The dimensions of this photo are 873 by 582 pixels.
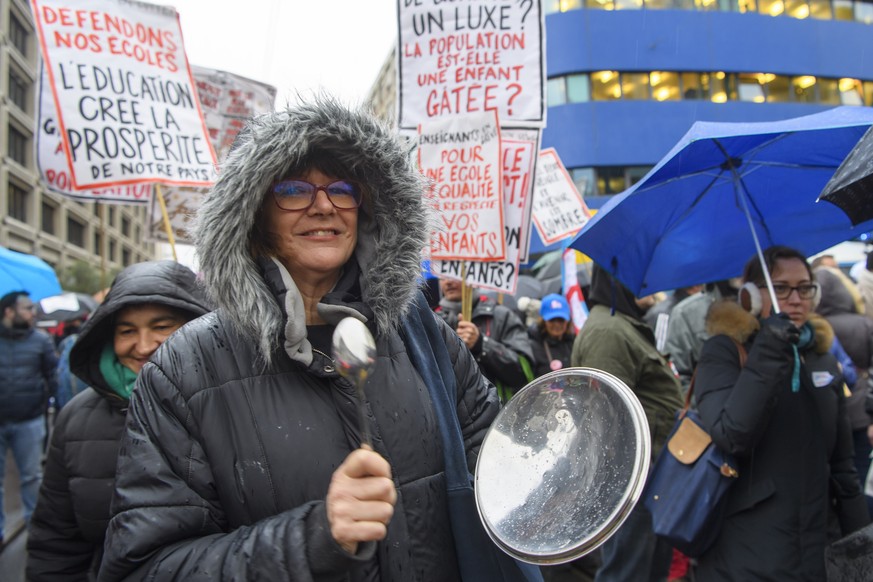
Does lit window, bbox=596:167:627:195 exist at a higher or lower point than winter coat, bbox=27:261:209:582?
higher

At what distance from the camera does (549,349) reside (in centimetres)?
492

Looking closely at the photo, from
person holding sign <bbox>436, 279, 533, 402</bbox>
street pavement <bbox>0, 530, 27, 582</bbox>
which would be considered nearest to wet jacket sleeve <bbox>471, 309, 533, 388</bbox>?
person holding sign <bbox>436, 279, 533, 402</bbox>

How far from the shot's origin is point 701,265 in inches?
136

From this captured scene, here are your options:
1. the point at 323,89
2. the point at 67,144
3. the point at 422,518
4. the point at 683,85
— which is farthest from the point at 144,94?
the point at 683,85

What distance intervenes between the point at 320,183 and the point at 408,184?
0.26 metres

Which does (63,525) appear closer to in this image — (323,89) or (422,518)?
(422,518)

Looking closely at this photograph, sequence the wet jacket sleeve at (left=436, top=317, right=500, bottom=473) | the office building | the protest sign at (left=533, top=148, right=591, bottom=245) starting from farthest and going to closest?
1. the office building
2. the protest sign at (left=533, top=148, right=591, bottom=245)
3. the wet jacket sleeve at (left=436, top=317, right=500, bottom=473)

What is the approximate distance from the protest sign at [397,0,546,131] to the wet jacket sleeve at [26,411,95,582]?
9.36 ft

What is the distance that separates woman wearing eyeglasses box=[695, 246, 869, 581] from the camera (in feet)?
7.68

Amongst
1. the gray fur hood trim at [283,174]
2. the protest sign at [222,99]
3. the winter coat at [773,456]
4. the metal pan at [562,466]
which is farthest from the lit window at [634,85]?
the metal pan at [562,466]

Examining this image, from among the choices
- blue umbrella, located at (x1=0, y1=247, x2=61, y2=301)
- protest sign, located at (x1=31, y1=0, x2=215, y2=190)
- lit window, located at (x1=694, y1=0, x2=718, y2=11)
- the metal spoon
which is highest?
lit window, located at (x1=694, y1=0, x2=718, y2=11)

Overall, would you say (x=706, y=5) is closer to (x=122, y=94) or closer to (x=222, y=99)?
(x=222, y=99)

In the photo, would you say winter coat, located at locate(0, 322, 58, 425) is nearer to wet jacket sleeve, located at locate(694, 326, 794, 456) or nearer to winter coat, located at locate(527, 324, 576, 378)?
winter coat, located at locate(527, 324, 576, 378)

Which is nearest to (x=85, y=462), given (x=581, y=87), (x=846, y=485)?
(x=846, y=485)
